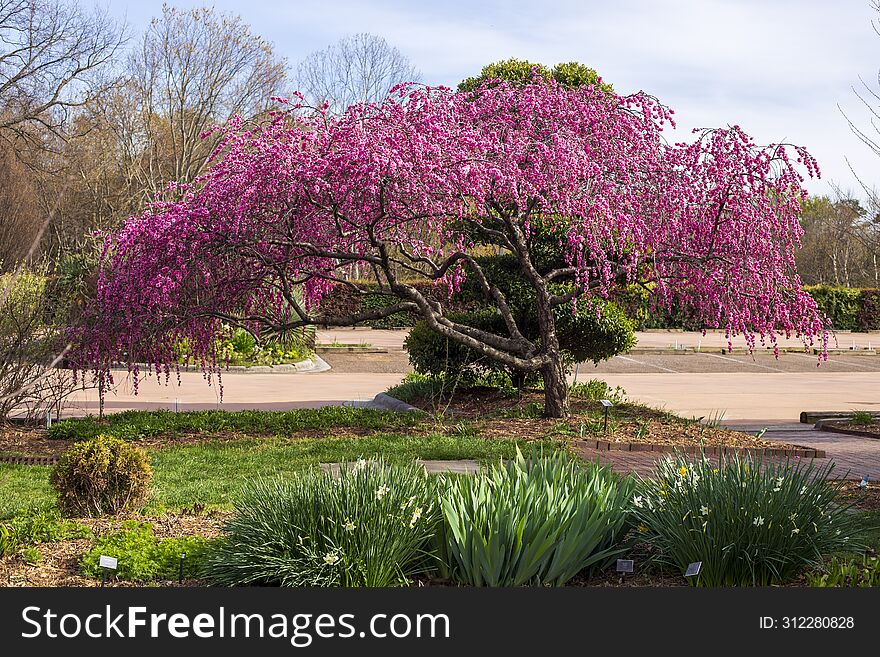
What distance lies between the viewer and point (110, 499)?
6.62 m

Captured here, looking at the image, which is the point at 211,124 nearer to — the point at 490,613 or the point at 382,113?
the point at 382,113

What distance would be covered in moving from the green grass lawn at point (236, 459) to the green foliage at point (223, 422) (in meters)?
0.80

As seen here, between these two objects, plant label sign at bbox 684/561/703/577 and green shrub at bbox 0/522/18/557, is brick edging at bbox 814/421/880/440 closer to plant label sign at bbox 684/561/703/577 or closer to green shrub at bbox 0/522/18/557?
plant label sign at bbox 684/561/703/577

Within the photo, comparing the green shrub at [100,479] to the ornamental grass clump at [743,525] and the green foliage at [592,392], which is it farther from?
the green foliage at [592,392]

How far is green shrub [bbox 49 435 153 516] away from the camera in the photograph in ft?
21.5

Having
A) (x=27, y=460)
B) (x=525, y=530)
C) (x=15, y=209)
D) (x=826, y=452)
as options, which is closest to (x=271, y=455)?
(x=27, y=460)

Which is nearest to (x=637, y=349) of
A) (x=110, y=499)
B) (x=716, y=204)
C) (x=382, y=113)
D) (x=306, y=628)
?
(x=716, y=204)

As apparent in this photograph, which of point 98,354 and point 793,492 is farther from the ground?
point 98,354

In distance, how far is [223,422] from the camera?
11.9 meters

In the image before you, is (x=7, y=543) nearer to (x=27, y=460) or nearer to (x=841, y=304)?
(x=27, y=460)

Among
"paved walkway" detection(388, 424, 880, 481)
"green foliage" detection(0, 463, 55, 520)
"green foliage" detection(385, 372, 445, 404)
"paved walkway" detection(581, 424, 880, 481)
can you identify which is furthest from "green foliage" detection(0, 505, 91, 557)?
"green foliage" detection(385, 372, 445, 404)

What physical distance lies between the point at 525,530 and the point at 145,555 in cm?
215

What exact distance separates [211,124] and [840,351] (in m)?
25.9

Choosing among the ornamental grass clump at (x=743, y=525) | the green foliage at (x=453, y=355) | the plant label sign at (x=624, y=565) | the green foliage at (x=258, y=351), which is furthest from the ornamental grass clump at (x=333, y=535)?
the green foliage at (x=258, y=351)
